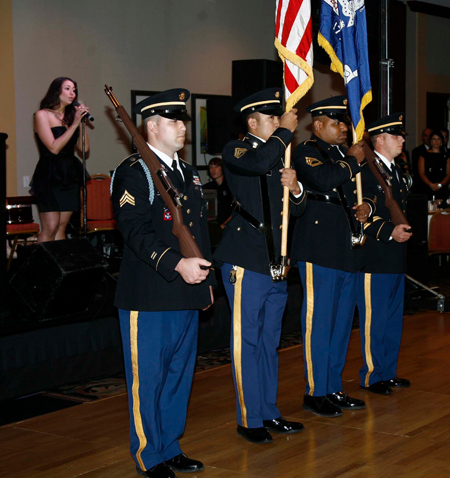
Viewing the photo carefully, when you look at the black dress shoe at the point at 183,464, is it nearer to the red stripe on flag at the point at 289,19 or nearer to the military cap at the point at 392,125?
the red stripe on flag at the point at 289,19

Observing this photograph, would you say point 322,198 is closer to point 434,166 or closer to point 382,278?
point 382,278

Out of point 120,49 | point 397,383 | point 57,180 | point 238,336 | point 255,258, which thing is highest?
point 120,49

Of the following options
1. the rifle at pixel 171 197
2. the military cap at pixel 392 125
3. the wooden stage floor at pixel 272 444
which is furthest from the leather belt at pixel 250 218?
the military cap at pixel 392 125

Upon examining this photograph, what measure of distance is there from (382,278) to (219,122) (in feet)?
17.2

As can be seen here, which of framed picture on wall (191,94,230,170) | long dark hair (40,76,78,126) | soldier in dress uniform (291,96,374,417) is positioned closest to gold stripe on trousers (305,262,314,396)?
soldier in dress uniform (291,96,374,417)

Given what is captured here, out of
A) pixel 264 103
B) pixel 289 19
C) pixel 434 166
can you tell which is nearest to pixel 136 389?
pixel 264 103

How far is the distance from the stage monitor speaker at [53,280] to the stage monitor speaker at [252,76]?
11.6 ft

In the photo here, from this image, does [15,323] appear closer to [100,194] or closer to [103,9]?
[100,194]

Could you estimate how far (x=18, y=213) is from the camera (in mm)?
6488

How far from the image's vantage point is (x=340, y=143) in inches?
150

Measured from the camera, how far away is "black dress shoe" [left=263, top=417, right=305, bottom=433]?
3.40 m

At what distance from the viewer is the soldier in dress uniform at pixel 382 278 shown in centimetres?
410

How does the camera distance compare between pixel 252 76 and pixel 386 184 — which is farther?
pixel 252 76

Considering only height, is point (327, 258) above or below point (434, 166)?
below
